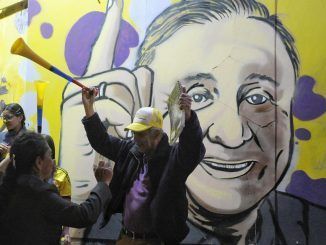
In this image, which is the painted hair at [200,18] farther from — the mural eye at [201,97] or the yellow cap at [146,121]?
the yellow cap at [146,121]

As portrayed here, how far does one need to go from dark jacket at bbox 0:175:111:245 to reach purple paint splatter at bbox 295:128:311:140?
8.10 feet

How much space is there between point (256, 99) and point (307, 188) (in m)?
1.01

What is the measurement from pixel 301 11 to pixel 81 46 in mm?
2598

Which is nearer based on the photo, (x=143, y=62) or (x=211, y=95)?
(x=211, y=95)

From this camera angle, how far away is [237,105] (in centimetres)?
459

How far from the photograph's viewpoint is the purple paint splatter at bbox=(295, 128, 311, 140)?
169 inches

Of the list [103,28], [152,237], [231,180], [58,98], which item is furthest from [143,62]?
[152,237]

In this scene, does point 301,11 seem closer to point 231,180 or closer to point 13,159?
point 231,180

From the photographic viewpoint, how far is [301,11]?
439 cm

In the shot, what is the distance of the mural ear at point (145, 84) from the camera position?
4988 millimetres

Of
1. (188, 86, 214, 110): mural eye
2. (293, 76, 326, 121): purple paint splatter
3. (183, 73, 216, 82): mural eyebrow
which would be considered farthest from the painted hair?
(188, 86, 214, 110): mural eye

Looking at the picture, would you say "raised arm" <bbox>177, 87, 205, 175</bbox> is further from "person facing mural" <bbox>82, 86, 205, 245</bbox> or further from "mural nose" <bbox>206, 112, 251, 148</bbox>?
"mural nose" <bbox>206, 112, 251, 148</bbox>

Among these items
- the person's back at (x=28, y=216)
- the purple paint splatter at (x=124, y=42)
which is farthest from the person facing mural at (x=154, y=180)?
the purple paint splatter at (x=124, y=42)

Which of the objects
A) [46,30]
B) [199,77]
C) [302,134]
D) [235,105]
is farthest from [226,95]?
[46,30]
